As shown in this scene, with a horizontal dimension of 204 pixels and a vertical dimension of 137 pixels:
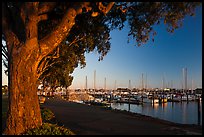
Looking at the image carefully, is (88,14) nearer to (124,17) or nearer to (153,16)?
(124,17)

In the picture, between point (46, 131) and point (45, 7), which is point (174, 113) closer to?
point (45, 7)

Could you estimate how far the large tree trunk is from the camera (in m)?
10.2

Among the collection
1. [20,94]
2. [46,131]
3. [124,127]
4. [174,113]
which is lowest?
[174,113]

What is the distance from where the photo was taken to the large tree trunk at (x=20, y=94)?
10.2 m

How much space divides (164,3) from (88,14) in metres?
4.36

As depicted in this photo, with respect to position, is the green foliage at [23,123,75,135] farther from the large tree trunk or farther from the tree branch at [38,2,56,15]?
Result: the tree branch at [38,2,56,15]

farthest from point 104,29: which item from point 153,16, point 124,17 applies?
point 153,16

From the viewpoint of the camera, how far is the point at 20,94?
33.5 feet

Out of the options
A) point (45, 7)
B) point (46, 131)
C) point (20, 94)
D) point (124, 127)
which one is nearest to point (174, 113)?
point (124, 127)

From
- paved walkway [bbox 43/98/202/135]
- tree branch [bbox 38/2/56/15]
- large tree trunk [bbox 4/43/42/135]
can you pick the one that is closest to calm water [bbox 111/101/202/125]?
paved walkway [bbox 43/98/202/135]

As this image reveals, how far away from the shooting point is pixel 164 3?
11.9m

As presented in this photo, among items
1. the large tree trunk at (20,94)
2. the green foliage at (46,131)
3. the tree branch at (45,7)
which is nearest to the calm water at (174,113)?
the green foliage at (46,131)

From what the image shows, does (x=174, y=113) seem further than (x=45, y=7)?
Yes

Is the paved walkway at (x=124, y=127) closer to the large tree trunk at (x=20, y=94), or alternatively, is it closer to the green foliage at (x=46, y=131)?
the green foliage at (x=46, y=131)
